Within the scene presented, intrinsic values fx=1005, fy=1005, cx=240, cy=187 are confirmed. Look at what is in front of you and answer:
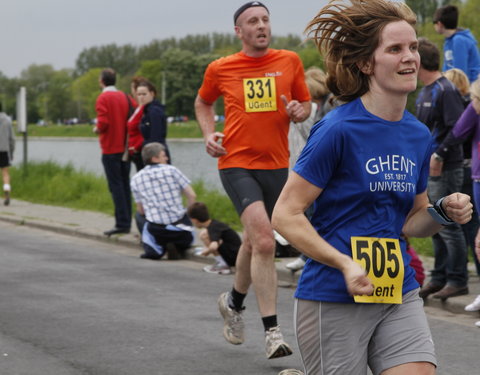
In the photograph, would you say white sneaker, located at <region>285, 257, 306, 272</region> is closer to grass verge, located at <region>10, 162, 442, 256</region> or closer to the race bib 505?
grass verge, located at <region>10, 162, 442, 256</region>

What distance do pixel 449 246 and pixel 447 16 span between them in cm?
303

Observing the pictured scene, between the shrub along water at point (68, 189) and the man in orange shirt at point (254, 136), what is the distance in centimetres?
782

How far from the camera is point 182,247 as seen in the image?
11211mm

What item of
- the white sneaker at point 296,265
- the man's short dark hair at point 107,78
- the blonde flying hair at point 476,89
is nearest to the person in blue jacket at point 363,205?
the blonde flying hair at point 476,89

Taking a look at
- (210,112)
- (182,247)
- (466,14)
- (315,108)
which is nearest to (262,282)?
(210,112)

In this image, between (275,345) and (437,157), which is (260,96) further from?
(437,157)

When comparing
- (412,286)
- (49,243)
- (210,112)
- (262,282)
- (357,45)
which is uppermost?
(357,45)

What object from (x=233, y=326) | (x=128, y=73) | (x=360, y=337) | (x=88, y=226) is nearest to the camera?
(x=360, y=337)

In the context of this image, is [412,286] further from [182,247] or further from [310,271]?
[182,247]

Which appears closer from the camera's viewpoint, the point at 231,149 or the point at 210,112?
the point at 231,149

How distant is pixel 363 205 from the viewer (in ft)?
11.1

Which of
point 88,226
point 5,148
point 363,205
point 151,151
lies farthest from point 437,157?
point 5,148

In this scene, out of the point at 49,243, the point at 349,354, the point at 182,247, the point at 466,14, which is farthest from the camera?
the point at 466,14

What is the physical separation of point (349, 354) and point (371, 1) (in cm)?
120
